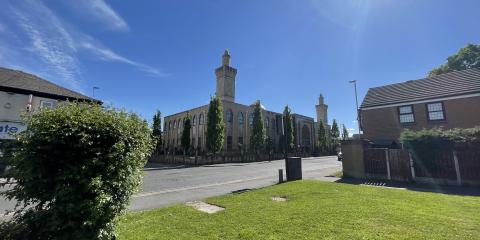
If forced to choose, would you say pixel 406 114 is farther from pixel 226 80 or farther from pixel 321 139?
pixel 321 139

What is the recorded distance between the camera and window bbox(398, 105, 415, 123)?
2039 cm

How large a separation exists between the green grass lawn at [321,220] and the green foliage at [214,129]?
29.2 meters

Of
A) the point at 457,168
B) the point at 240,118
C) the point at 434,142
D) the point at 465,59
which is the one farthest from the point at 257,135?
the point at 457,168

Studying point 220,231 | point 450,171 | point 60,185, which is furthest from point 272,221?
point 450,171

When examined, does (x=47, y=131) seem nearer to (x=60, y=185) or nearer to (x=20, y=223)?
(x=60, y=185)

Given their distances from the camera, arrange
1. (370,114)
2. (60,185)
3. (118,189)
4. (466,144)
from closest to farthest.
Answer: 1. (60,185)
2. (118,189)
3. (466,144)
4. (370,114)

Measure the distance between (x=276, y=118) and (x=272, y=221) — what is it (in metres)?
51.9

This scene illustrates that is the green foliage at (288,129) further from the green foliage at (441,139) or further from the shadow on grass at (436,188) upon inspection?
the shadow on grass at (436,188)

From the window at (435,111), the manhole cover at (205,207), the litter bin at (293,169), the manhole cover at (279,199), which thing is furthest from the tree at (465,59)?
the manhole cover at (205,207)

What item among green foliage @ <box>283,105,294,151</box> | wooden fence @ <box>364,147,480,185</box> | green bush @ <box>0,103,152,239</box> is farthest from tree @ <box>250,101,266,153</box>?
green bush @ <box>0,103,152,239</box>

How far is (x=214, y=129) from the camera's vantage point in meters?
37.8

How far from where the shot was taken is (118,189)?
13.8 feet

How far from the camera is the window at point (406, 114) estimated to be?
20.4 meters

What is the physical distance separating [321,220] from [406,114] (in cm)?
1941
